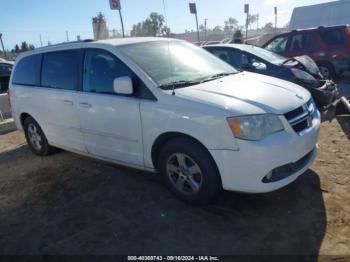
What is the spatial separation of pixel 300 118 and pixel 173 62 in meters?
1.59

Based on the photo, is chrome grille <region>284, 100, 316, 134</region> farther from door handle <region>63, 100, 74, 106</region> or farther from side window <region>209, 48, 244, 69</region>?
side window <region>209, 48, 244, 69</region>

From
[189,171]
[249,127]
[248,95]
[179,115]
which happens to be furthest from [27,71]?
[249,127]

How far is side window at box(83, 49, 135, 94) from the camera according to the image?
157 inches

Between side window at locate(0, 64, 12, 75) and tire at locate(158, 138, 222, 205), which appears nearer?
tire at locate(158, 138, 222, 205)

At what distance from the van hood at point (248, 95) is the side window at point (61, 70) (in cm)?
168

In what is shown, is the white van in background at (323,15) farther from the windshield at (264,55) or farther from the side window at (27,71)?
the side window at (27,71)

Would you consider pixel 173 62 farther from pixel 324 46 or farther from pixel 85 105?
pixel 324 46

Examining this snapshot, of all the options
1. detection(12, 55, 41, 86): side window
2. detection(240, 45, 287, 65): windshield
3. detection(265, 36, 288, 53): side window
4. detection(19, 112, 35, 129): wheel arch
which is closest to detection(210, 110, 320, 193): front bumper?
detection(12, 55, 41, 86): side window

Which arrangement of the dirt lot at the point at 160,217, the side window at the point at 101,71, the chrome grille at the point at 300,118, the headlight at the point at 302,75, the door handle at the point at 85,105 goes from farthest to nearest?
the headlight at the point at 302,75 → the door handle at the point at 85,105 → the side window at the point at 101,71 → the chrome grille at the point at 300,118 → the dirt lot at the point at 160,217

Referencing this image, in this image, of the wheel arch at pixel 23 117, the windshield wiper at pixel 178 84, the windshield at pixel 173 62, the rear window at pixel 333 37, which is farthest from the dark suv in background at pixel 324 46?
the wheel arch at pixel 23 117

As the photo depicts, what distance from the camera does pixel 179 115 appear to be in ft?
11.2

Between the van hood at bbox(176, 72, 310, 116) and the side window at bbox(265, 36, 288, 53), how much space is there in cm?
769

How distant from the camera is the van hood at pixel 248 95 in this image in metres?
3.24

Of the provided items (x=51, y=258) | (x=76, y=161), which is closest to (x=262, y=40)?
(x=76, y=161)
